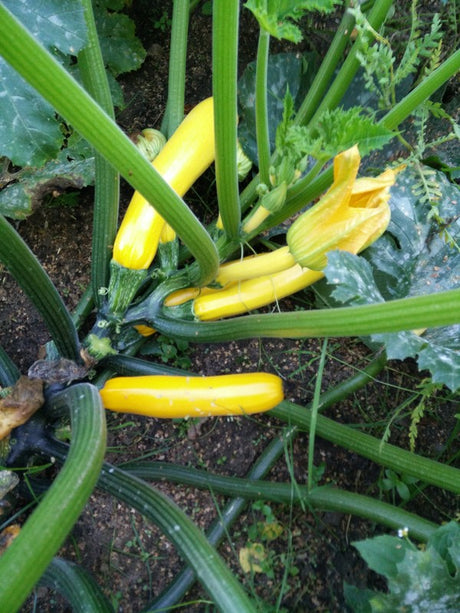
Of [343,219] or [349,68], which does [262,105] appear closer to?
[343,219]

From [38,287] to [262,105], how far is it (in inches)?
29.1

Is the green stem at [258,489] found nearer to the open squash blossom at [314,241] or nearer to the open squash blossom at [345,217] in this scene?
the open squash blossom at [314,241]

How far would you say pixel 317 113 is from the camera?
1920 millimetres

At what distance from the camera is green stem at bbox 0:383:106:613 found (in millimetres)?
1074

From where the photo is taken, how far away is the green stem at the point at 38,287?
155 cm

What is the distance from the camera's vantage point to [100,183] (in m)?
1.80

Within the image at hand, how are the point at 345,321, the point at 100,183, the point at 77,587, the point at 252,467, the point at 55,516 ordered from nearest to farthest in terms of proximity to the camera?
the point at 55,516
the point at 345,321
the point at 77,587
the point at 100,183
the point at 252,467

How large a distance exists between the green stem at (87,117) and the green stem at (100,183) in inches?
15.6

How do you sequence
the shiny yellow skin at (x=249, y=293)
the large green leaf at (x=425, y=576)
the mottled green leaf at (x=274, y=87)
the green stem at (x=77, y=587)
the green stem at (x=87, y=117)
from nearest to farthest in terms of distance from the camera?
the green stem at (x=87, y=117) → the large green leaf at (x=425, y=576) → the green stem at (x=77, y=587) → the shiny yellow skin at (x=249, y=293) → the mottled green leaf at (x=274, y=87)

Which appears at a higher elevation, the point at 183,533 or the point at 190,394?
the point at 190,394

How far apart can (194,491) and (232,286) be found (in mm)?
695

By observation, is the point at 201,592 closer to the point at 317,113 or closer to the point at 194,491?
Result: the point at 194,491

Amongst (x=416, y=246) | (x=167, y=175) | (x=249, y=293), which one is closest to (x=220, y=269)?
(x=249, y=293)

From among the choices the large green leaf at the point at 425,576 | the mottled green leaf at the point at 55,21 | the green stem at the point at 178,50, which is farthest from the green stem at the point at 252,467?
the mottled green leaf at the point at 55,21
